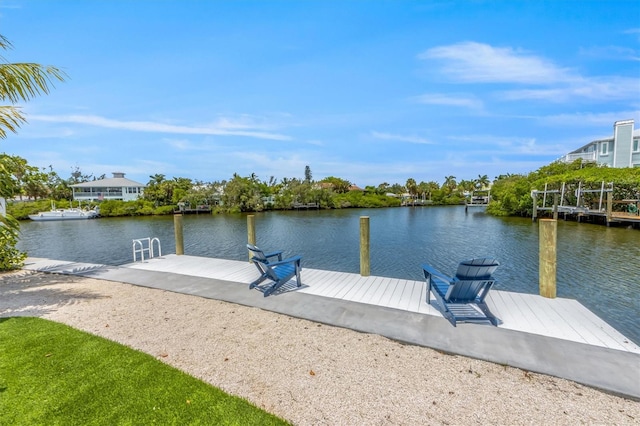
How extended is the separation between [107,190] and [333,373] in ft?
214

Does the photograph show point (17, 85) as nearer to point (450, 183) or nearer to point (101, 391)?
point (101, 391)

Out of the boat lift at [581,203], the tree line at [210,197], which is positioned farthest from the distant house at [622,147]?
the tree line at [210,197]

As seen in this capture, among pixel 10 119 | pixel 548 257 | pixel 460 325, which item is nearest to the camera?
pixel 460 325

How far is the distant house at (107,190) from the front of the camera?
5228 centimetres

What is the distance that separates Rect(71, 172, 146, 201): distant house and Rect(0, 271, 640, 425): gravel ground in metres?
57.0

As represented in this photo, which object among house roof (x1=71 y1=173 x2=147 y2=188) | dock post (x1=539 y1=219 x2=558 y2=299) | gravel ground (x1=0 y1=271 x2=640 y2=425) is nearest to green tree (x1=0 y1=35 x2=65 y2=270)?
gravel ground (x1=0 y1=271 x2=640 y2=425)

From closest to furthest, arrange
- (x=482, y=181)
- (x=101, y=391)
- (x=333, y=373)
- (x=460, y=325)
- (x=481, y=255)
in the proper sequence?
(x=101, y=391)
(x=333, y=373)
(x=460, y=325)
(x=481, y=255)
(x=482, y=181)

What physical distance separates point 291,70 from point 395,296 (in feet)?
37.0

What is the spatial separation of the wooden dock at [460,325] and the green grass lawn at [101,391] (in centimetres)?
199

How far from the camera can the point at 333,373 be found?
2949 millimetres

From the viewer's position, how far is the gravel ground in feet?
7.71

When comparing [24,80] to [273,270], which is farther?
[273,270]

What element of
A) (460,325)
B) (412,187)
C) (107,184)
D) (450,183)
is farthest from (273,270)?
(450,183)

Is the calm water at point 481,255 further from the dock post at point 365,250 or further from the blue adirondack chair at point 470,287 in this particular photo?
the dock post at point 365,250
